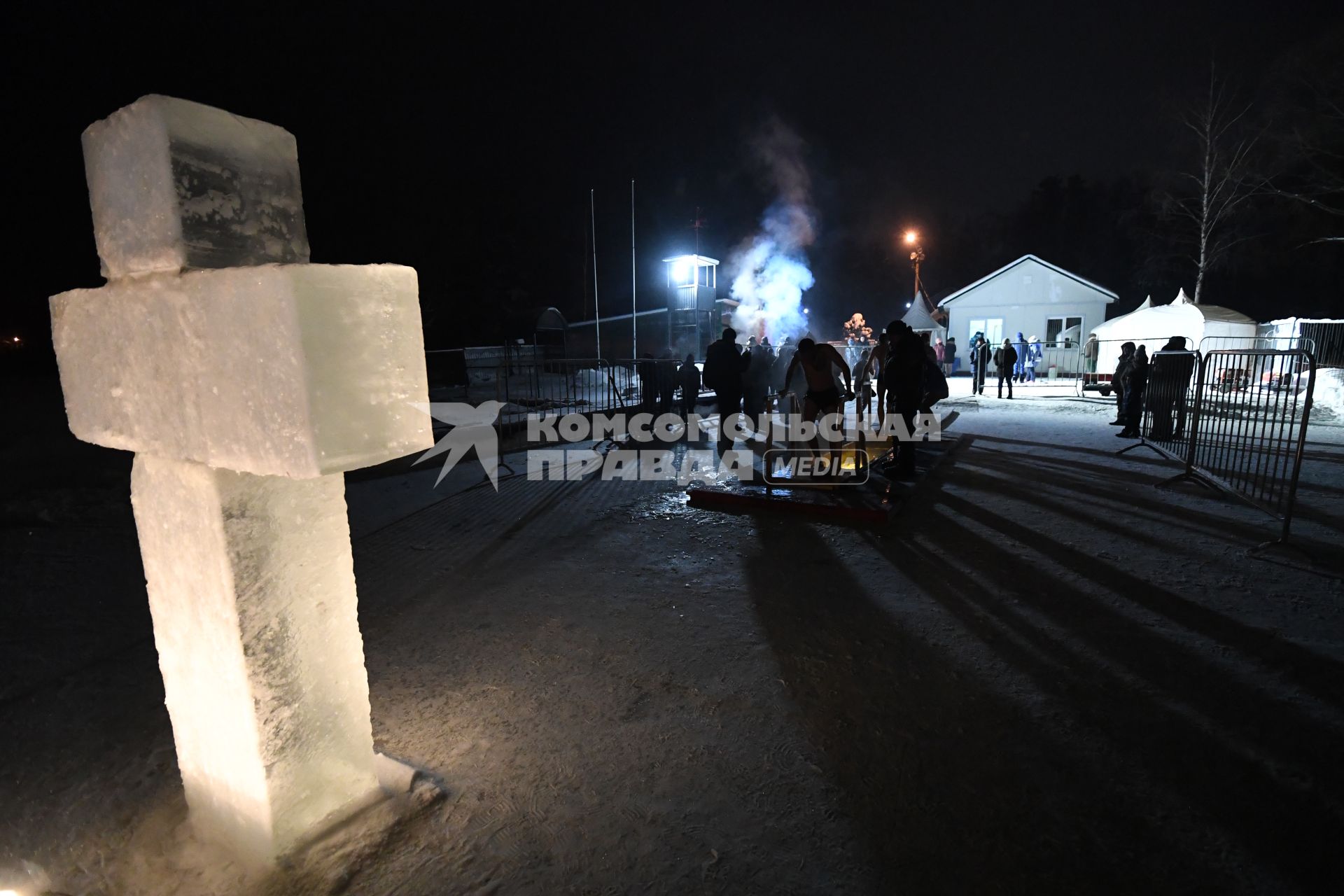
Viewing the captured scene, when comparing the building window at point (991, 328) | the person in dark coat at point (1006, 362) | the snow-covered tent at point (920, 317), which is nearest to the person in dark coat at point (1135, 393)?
the person in dark coat at point (1006, 362)

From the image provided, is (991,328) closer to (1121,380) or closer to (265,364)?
(1121,380)

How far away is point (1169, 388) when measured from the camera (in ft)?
30.0

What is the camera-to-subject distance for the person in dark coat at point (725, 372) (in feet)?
27.4

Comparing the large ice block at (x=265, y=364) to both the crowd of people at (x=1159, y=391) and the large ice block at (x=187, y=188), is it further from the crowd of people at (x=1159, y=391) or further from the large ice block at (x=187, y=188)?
the crowd of people at (x=1159, y=391)

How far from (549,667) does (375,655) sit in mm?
1095

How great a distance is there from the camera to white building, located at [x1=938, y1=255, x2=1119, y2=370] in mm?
26156

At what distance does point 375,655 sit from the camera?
3619 millimetres

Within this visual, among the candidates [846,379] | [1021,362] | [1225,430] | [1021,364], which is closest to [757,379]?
[846,379]

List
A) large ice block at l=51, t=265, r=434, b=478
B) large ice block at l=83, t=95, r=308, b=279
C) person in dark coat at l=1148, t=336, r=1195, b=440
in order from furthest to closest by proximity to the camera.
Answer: person in dark coat at l=1148, t=336, r=1195, b=440, large ice block at l=83, t=95, r=308, b=279, large ice block at l=51, t=265, r=434, b=478

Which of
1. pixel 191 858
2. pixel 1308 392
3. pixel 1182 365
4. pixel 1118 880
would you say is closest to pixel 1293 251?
pixel 1182 365

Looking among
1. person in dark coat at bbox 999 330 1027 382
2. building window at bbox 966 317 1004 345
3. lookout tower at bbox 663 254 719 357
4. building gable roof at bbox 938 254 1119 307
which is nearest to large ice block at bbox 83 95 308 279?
person in dark coat at bbox 999 330 1027 382

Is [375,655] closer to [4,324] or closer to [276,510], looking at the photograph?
[276,510]

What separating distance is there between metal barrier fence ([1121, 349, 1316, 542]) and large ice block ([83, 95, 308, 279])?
21.7ft

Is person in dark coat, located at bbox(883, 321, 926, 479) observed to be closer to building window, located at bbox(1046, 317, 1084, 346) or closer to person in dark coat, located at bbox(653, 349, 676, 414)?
person in dark coat, located at bbox(653, 349, 676, 414)
